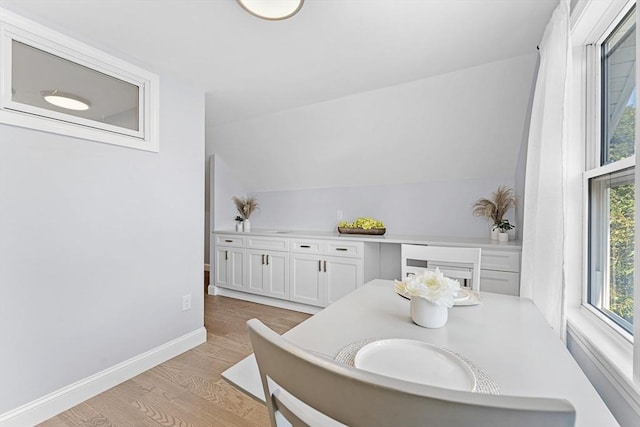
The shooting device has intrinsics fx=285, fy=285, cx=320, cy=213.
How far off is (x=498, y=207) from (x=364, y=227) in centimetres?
135

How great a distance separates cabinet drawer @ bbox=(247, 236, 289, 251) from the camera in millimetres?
3413

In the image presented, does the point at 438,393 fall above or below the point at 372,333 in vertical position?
above

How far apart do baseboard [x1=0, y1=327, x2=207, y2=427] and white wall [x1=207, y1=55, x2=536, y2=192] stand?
2313mm

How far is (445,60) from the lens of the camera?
216cm

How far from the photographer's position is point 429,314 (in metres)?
0.99

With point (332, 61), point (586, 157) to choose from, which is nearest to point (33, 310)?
point (332, 61)

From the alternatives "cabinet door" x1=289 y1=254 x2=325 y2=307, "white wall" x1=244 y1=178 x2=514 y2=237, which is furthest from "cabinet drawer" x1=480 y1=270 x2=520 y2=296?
"cabinet door" x1=289 y1=254 x2=325 y2=307

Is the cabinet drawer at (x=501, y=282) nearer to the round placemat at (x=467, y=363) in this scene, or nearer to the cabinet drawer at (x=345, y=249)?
the cabinet drawer at (x=345, y=249)

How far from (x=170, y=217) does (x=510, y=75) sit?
9.74 feet

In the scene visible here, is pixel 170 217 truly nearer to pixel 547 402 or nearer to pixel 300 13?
pixel 300 13

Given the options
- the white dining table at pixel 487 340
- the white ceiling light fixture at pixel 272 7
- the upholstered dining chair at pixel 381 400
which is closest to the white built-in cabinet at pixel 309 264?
the white dining table at pixel 487 340

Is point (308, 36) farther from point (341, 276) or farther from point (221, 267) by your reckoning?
point (221, 267)

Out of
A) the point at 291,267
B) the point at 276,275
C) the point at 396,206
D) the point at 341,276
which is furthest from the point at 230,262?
the point at 396,206

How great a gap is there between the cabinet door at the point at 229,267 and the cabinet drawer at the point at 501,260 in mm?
2771
